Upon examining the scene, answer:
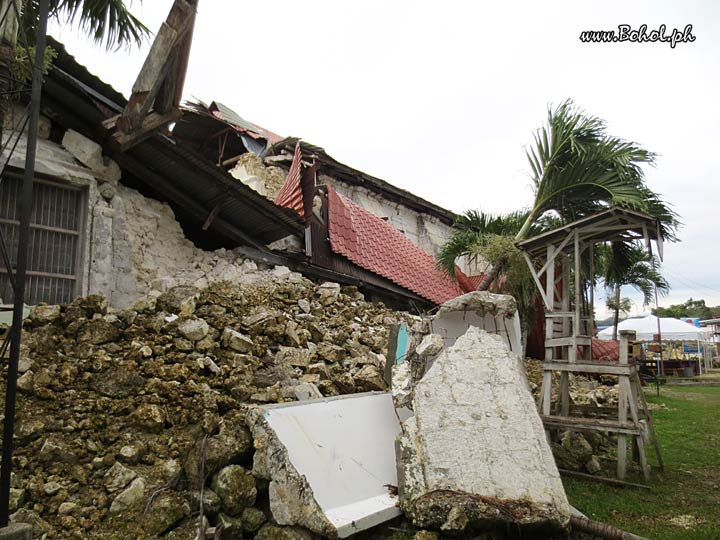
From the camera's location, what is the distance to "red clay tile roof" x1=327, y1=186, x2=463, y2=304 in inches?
401

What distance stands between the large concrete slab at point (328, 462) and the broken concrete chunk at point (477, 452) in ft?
0.90

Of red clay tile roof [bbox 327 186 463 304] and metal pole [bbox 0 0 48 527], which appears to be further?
red clay tile roof [bbox 327 186 463 304]

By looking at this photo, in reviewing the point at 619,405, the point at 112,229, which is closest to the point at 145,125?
the point at 112,229

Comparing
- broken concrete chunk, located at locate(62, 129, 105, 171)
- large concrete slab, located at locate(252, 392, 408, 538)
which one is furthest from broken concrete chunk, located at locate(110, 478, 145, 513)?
broken concrete chunk, located at locate(62, 129, 105, 171)

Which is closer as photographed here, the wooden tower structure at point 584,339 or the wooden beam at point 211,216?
the wooden tower structure at point 584,339

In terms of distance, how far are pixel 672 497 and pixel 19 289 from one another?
597cm

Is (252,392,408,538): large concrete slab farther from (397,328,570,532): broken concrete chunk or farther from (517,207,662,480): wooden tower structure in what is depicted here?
(517,207,662,480): wooden tower structure

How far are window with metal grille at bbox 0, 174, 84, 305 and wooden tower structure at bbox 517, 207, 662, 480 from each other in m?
5.58

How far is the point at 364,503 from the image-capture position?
12.7ft

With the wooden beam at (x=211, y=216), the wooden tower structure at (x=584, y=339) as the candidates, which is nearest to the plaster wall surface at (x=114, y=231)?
the wooden beam at (x=211, y=216)

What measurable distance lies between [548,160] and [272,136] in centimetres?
754

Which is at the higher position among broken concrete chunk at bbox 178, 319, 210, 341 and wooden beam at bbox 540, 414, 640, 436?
broken concrete chunk at bbox 178, 319, 210, 341

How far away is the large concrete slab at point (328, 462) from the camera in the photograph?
3.53 m

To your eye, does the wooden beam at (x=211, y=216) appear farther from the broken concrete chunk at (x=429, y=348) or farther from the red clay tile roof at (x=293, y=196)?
the broken concrete chunk at (x=429, y=348)
